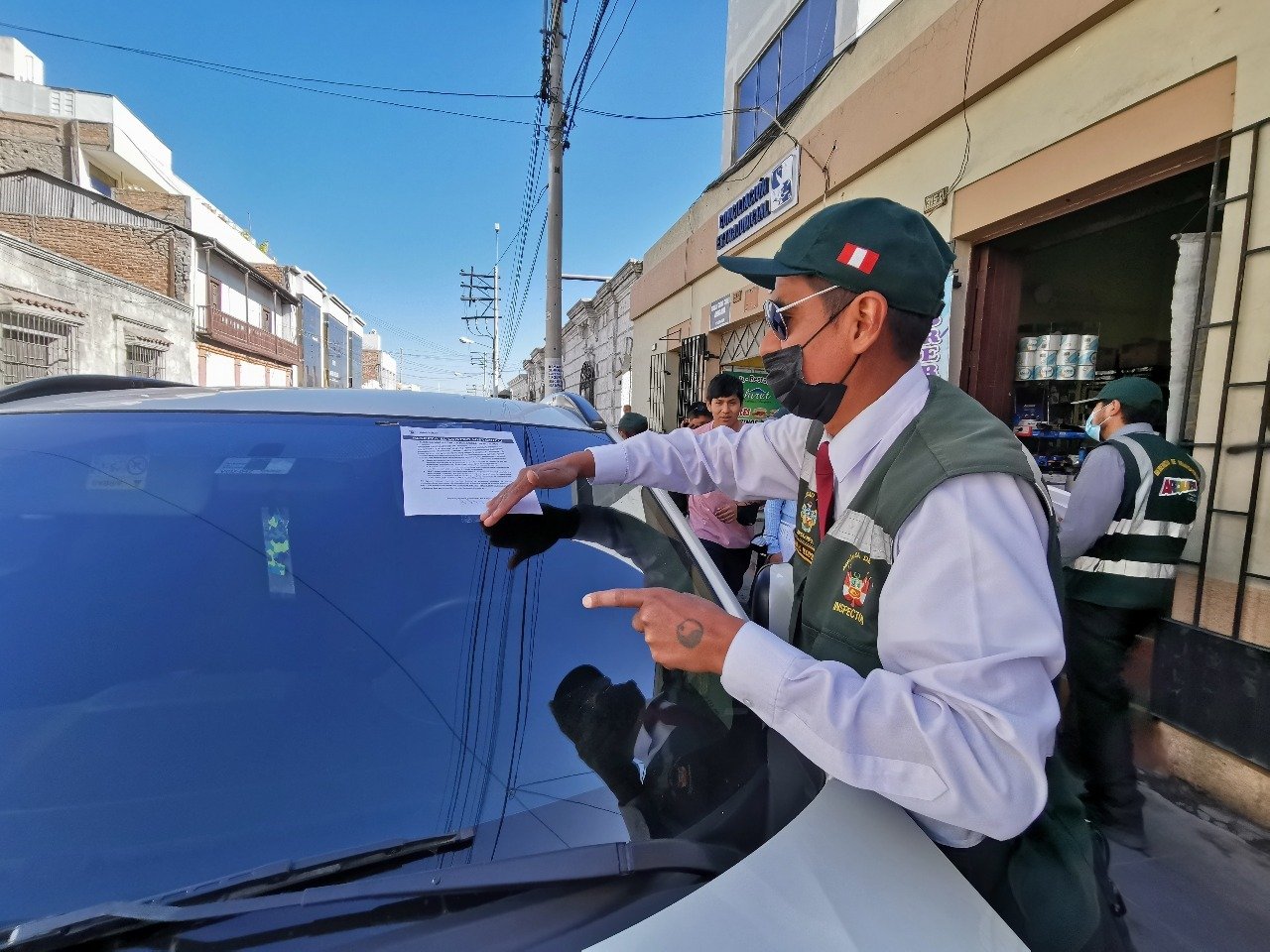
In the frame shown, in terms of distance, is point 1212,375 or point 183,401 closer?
point 183,401

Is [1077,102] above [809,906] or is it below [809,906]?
above

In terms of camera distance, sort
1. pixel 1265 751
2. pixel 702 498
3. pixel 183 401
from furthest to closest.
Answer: pixel 702 498 → pixel 1265 751 → pixel 183 401

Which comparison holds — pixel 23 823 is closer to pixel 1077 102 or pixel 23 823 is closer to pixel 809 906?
pixel 809 906

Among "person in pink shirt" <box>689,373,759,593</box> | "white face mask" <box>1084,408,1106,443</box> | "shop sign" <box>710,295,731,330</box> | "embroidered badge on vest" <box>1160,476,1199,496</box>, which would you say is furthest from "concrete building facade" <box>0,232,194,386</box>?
"embroidered badge on vest" <box>1160,476,1199,496</box>

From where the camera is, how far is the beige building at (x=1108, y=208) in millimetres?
2871

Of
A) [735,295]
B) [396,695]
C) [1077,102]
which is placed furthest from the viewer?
[735,295]

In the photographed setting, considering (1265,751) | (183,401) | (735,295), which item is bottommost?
(1265,751)

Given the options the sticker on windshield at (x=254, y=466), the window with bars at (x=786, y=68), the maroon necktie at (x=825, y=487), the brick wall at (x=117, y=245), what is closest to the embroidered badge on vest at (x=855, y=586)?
the maroon necktie at (x=825, y=487)

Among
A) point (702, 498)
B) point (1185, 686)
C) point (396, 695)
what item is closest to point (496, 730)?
point (396, 695)

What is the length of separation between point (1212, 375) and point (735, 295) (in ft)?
19.5

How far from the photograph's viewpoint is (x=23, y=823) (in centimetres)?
87

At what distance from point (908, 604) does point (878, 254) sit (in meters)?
0.61

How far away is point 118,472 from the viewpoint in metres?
1.37

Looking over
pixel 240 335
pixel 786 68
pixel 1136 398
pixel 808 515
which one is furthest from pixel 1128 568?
pixel 240 335
